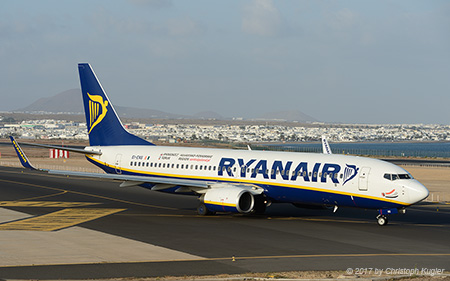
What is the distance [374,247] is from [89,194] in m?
34.4

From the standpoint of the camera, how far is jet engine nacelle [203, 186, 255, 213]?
130 feet

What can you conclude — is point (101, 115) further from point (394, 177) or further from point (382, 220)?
point (394, 177)

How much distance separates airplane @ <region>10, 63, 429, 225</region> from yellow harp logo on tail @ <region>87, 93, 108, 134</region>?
2.63 m

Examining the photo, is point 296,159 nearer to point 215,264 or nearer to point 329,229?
point 329,229

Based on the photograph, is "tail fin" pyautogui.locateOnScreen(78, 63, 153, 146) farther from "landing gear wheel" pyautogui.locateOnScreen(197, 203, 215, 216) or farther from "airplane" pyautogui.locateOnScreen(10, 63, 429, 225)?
"landing gear wheel" pyautogui.locateOnScreen(197, 203, 215, 216)

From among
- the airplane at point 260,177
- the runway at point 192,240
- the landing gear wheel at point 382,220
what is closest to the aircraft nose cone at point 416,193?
the airplane at point 260,177

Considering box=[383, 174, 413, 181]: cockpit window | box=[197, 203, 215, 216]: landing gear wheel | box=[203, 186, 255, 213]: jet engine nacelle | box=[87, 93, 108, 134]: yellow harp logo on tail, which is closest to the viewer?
box=[383, 174, 413, 181]: cockpit window

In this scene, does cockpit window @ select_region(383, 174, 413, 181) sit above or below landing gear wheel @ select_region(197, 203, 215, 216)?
above

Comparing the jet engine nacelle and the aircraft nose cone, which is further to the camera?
the jet engine nacelle

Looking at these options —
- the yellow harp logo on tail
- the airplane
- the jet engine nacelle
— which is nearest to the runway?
the jet engine nacelle

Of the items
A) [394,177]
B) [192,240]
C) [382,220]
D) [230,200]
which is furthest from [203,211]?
[394,177]

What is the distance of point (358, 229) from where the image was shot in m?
37.3

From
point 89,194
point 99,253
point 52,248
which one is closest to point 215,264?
point 99,253

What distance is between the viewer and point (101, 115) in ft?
173
